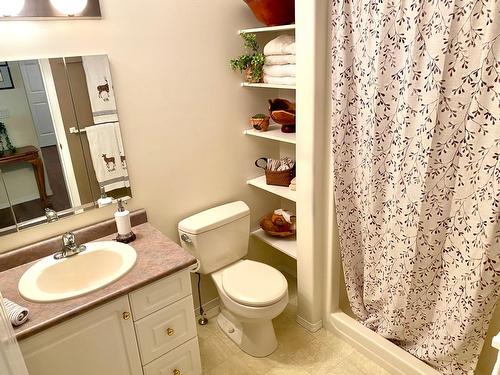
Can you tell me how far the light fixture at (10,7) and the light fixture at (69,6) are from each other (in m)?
0.12

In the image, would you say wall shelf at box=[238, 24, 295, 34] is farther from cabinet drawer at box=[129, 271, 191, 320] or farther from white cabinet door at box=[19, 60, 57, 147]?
cabinet drawer at box=[129, 271, 191, 320]

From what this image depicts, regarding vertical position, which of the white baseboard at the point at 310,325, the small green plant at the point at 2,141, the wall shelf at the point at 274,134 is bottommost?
the white baseboard at the point at 310,325

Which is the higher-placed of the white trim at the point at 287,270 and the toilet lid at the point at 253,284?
the toilet lid at the point at 253,284

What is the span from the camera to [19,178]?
64.9 inches

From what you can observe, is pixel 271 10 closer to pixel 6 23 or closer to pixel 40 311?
pixel 6 23

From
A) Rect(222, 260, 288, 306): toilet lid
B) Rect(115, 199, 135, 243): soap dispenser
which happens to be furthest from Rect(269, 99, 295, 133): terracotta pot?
Rect(115, 199, 135, 243): soap dispenser

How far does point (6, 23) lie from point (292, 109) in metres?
1.45

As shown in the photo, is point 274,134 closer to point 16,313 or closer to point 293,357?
point 293,357

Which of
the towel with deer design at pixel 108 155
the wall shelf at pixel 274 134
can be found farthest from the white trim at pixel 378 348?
the towel with deer design at pixel 108 155

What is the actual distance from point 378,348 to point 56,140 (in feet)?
6.37

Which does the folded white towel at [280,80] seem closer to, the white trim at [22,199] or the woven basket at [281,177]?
the woven basket at [281,177]

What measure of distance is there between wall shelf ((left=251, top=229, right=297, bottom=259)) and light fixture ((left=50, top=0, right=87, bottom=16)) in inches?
64.2

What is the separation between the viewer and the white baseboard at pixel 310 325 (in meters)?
2.29

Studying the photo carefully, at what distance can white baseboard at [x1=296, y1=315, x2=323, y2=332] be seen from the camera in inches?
90.2
